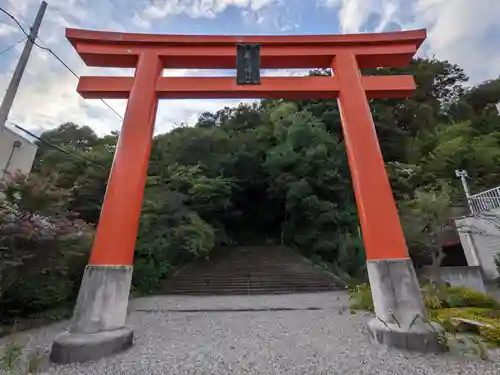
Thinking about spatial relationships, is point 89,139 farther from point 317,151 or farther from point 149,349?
point 149,349

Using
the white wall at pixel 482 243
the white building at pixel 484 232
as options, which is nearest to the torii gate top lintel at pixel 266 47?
the white building at pixel 484 232

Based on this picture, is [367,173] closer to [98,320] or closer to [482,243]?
[98,320]

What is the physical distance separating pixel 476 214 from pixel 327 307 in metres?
7.34

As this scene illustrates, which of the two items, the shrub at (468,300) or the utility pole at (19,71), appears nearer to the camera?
the utility pole at (19,71)

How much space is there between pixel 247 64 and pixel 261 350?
13.8 ft

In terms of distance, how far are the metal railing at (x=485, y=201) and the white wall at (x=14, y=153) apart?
14.1m

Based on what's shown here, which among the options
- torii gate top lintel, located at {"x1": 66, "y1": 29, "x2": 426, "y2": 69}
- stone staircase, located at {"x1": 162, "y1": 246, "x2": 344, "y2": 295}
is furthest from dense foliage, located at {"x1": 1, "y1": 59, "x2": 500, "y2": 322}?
torii gate top lintel, located at {"x1": 66, "y1": 29, "x2": 426, "y2": 69}

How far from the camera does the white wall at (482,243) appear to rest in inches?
372

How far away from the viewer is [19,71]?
4.20 metres

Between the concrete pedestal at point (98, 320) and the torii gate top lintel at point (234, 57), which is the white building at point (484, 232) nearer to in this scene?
the torii gate top lintel at point (234, 57)

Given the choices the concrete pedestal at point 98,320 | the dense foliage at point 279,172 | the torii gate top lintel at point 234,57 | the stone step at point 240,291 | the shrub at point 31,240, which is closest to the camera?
the concrete pedestal at point 98,320

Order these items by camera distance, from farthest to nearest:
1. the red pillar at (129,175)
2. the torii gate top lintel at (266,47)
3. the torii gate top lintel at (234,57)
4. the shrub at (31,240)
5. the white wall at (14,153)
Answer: the white wall at (14,153) → the torii gate top lintel at (266,47) → the torii gate top lintel at (234,57) → the shrub at (31,240) → the red pillar at (129,175)

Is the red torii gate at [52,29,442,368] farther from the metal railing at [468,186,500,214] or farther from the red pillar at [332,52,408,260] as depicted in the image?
the metal railing at [468,186,500,214]

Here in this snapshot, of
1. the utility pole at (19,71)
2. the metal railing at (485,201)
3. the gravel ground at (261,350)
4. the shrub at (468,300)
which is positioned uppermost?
the utility pole at (19,71)
